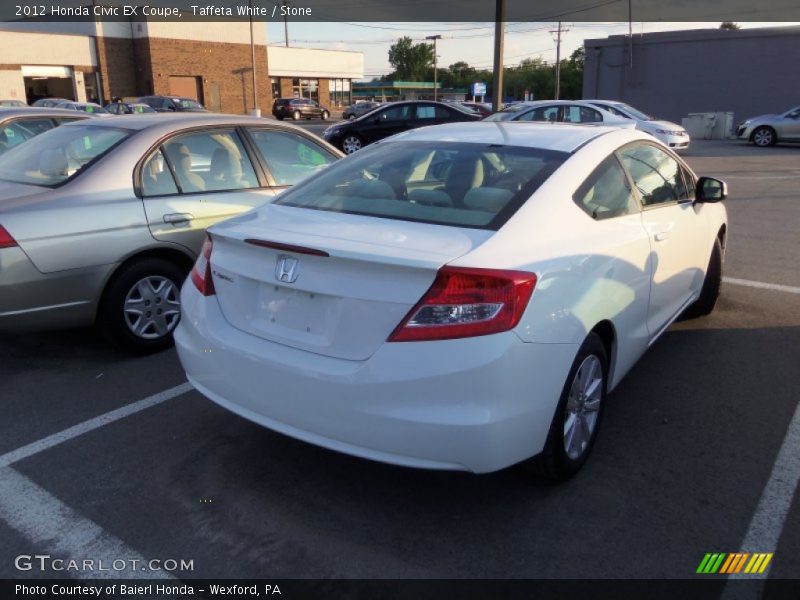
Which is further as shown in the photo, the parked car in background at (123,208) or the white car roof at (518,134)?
the parked car in background at (123,208)

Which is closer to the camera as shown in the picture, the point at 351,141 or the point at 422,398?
the point at 422,398

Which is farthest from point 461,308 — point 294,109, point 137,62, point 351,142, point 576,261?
point 137,62

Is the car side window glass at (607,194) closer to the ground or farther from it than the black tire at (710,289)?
farther from it

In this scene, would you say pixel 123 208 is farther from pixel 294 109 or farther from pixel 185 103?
pixel 294 109

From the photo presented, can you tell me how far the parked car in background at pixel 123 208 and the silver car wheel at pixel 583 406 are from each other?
9.88 feet

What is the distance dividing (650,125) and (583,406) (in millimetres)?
17512

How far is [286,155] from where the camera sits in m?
5.82

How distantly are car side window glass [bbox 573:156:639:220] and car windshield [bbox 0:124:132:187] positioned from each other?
3291mm

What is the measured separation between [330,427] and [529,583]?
3.11 feet

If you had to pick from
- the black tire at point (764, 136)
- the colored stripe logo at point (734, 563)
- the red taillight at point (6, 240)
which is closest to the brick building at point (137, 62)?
the black tire at point (764, 136)

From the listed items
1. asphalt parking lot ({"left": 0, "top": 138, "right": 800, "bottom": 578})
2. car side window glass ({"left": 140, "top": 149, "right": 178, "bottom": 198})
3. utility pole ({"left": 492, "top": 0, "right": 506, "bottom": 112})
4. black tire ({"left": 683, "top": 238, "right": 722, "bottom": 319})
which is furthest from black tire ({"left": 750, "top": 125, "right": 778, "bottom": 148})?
car side window glass ({"left": 140, "top": 149, "right": 178, "bottom": 198})

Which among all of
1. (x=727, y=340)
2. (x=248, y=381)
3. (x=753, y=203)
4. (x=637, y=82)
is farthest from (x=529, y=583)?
(x=637, y=82)

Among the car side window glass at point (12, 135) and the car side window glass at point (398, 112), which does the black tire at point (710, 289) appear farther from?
the car side window glass at point (398, 112)

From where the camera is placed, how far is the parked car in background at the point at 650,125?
59.4 ft
